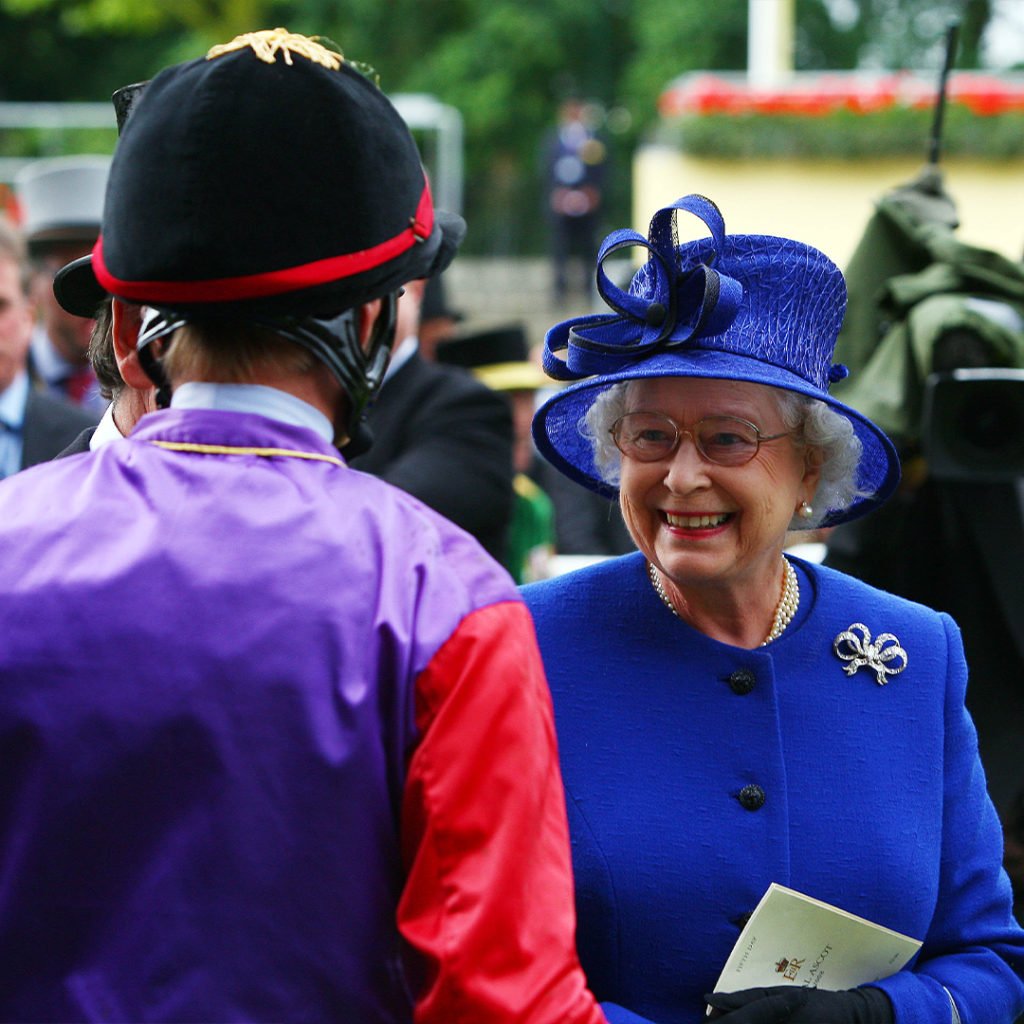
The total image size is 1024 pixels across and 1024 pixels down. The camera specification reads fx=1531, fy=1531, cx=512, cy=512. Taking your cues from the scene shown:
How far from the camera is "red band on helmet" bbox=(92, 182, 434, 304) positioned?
145cm

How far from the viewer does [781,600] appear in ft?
7.54

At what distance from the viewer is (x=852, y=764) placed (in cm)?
213

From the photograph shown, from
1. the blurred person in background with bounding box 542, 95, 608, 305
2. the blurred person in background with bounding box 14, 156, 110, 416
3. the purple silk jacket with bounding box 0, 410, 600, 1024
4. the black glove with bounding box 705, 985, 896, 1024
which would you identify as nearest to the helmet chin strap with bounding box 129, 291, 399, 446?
the purple silk jacket with bounding box 0, 410, 600, 1024

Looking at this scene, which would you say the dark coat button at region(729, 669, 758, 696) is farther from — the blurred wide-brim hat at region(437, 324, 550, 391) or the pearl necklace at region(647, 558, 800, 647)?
the blurred wide-brim hat at region(437, 324, 550, 391)

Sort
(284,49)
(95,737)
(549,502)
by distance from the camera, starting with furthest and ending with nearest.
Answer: (549,502) → (284,49) → (95,737)

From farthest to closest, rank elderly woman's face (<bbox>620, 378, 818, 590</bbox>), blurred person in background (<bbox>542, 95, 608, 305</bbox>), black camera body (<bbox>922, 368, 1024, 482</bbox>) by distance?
blurred person in background (<bbox>542, 95, 608, 305</bbox>), black camera body (<bbox>922, 368, 1024, 482</bbox>), elderly woman's face (<bbox>620, 378, 818, 590</bbox>)

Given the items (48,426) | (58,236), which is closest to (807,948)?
(48,426)

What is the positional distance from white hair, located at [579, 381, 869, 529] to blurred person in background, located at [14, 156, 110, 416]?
3.24 metres

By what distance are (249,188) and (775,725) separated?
43.4 inches

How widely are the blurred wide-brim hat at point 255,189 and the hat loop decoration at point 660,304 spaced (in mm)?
592

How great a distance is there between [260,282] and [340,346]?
4.3 inches

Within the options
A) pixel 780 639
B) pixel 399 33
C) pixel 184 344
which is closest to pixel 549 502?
pixel 780 639

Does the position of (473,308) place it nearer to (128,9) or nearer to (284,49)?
(128,9)

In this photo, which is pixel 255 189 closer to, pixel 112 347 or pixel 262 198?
pixel 262 198
